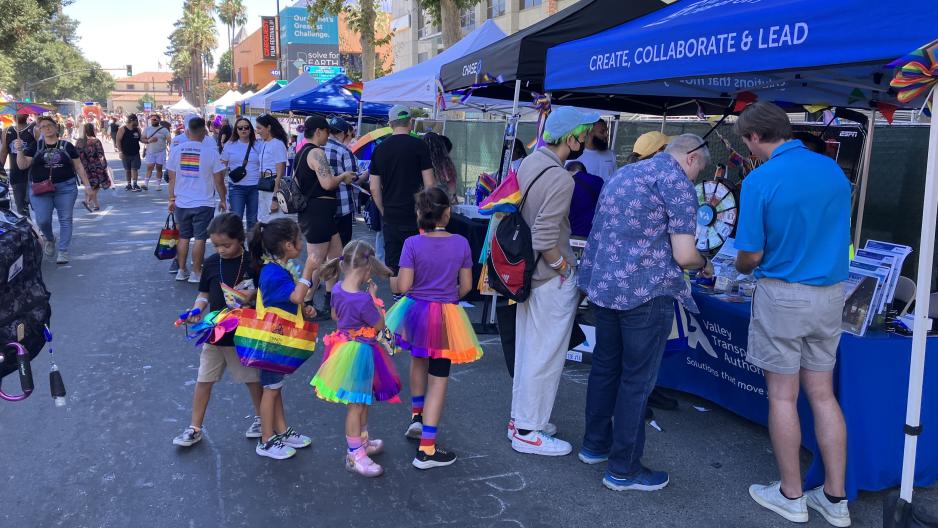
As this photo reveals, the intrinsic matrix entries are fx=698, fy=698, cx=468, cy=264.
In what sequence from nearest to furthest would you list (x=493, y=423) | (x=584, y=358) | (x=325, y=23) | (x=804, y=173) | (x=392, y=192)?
(x=804, y=173)
(x=493, y=423)
(x=584, y=358)
(x=392, y=192)
(x=325, y=23)

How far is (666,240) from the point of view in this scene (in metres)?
3.24

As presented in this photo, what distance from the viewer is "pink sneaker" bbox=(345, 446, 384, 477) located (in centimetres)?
356

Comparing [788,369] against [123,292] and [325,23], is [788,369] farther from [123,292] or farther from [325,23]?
[325,23]

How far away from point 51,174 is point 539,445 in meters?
7.42

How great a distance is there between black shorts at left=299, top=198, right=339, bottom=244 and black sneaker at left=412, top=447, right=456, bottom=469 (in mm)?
3087

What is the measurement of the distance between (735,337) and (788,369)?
90cm

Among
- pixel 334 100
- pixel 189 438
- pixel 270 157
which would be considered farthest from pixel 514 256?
pixel 334 100

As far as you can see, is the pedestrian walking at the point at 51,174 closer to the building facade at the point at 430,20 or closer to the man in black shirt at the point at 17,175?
the man in black shirt at the point at 17,175

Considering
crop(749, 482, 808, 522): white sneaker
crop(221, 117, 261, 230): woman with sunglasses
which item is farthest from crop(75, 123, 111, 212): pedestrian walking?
crop(749, 482, 808, 522): white sneaker

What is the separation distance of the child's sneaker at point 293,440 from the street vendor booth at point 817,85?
2.25 m

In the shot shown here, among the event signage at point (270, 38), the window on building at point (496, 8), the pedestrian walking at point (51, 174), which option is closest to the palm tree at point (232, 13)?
the event signage at point (270, 38)

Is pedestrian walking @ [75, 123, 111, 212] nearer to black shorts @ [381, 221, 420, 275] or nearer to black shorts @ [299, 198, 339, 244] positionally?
black shorts @ [299, 198, 339, 244]

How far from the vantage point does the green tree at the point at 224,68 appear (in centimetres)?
10723

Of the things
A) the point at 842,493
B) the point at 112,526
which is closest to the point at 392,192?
the point at 112,526
